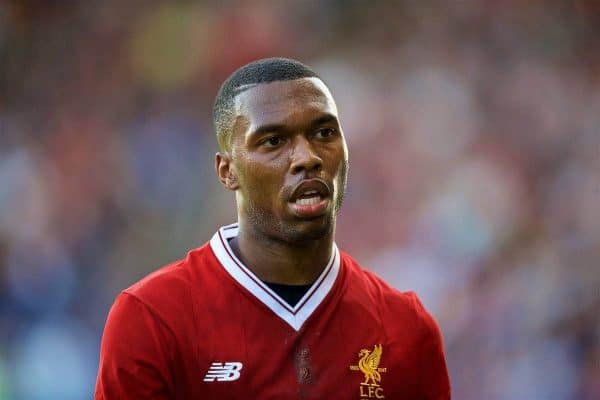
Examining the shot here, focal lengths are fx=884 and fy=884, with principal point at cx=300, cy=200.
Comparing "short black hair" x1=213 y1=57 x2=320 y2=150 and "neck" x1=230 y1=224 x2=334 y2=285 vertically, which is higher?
"short black hair" x1=213 y1=57 x2=320 y2=150

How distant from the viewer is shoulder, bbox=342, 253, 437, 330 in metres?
2.69

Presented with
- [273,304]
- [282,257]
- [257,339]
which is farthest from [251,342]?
[282,257]

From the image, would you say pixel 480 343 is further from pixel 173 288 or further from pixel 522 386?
pixel 173 288

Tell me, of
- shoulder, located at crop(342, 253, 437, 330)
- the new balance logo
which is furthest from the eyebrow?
the new balance logo

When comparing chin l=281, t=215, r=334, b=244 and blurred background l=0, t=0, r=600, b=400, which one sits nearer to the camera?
chin l=281, t=215, r=334, b=244

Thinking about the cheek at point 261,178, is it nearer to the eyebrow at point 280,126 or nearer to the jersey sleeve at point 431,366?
the eyebrow at point 280,126

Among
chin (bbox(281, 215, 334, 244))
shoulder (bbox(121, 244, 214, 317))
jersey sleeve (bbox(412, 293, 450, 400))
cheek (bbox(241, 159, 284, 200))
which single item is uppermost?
cheek (bbox(241, 159, 284, 200))

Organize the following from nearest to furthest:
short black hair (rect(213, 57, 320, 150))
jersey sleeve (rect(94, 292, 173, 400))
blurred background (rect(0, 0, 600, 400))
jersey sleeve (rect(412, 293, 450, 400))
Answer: jersey sleeve (rect(94, 292, 173, 400))
short black hair (rect(213, 57, 320, 150))
jersey sleeve (rect(412, 293, 450, 400))
blurred background (rect(0, 0, 600, 400))

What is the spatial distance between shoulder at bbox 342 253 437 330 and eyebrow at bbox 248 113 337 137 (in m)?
0.53

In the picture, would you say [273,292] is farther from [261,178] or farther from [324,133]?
[324,133]

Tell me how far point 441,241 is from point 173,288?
3.39 meters

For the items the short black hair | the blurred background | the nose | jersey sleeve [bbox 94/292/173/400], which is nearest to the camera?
jersey sleeve [bbox 94/292/173/400]

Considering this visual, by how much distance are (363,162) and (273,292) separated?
3308 millimetres

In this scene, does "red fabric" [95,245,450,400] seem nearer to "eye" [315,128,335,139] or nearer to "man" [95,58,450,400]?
"man" [95,58,450,400]
